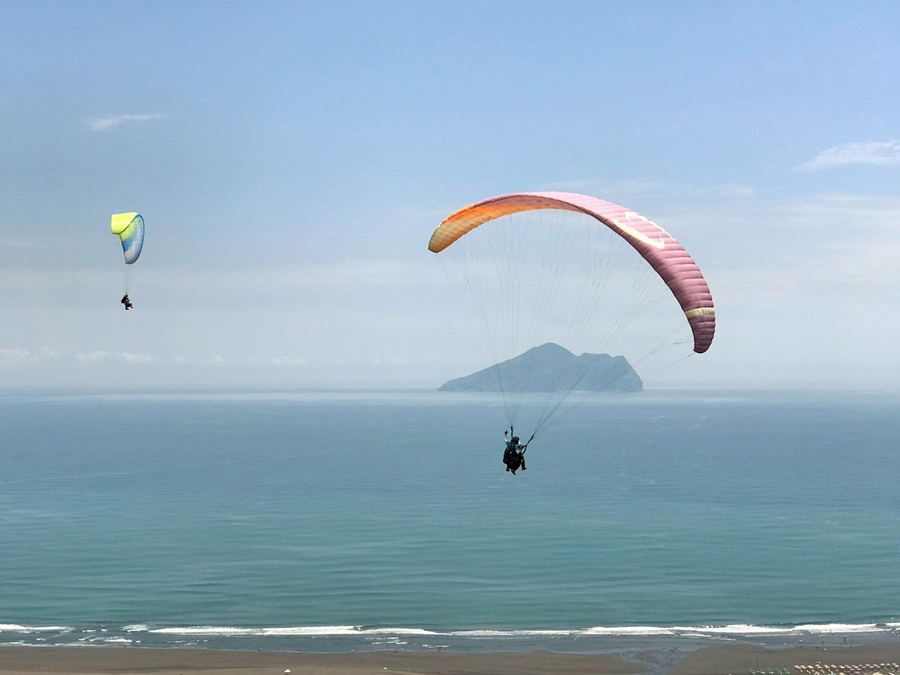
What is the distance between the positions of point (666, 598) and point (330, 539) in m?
22.4

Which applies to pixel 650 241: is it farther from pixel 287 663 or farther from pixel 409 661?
pixel 287 663

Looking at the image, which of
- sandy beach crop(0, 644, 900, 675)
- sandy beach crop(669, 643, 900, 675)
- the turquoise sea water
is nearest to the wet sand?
sandy beach crop(0, 644, 900, 675)

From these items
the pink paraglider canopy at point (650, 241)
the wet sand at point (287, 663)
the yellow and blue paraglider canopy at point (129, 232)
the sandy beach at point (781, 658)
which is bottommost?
the sandy beach at point (781, 658)

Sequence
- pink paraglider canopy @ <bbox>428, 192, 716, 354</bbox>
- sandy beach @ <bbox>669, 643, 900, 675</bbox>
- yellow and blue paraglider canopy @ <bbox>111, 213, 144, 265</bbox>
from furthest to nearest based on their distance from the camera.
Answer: yellow and blue paraglider canopy @ <bbox>111, 213, 144, 265</bbox>, sandy beach @ <bbox>669, 643, 900, 675</bbox>, pink paraglider canopy @ <bbox>428, 192, 716, 354</bbox>

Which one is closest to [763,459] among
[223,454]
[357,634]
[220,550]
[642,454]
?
[642,454]

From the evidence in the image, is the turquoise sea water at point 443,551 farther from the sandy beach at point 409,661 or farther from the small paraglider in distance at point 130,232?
the small paraglider in distance at point 130,232

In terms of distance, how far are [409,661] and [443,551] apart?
19973 mm

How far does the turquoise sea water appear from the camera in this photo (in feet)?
121

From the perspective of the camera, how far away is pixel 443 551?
5156cm

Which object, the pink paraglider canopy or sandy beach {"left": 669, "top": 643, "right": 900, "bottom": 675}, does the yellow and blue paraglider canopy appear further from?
sandy beach {"left": 669, "top": 643, "right": 900, "bottom": 675}

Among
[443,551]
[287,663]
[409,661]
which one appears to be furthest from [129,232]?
[443,551]

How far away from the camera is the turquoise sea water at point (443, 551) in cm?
3694

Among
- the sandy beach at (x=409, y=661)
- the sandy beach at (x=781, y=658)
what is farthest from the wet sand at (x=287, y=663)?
the sandy beach at (x=781, y=658)

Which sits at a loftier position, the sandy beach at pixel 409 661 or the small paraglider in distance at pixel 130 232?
the small paraglider in distance at pixel 130 232
